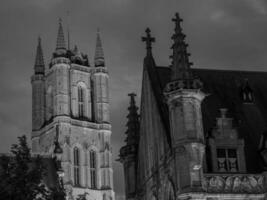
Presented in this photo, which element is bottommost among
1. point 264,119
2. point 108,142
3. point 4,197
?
point 4,197

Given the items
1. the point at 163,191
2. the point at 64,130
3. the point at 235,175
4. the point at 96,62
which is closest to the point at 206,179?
the point at 235,175

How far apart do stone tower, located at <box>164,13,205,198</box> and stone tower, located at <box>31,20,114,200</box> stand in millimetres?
92102

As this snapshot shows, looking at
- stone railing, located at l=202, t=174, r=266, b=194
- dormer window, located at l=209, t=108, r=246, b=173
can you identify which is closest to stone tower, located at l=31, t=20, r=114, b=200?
dormer window, located at l=209, t=108, r=246, b=173

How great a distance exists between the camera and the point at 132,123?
45812mm

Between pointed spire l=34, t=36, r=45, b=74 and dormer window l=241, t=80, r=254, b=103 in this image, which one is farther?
pointed spire l=34, t=36, r=45, b=74

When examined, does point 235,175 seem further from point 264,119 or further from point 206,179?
point 264,119

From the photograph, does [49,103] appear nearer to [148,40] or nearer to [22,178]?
[148,40]

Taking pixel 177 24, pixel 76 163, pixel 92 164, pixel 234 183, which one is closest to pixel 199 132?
pixel 234 183

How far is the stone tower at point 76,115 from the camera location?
133m

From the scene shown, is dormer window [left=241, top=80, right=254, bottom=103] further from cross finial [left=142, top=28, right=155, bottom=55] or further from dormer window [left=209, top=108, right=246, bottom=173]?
cross finial [left=142, top=28, right=155, bottom=55]

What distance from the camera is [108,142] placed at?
137250 mm

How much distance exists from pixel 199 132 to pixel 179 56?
12.9ft

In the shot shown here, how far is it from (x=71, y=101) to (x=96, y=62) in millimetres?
9051

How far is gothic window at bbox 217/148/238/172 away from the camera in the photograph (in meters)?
36.4
